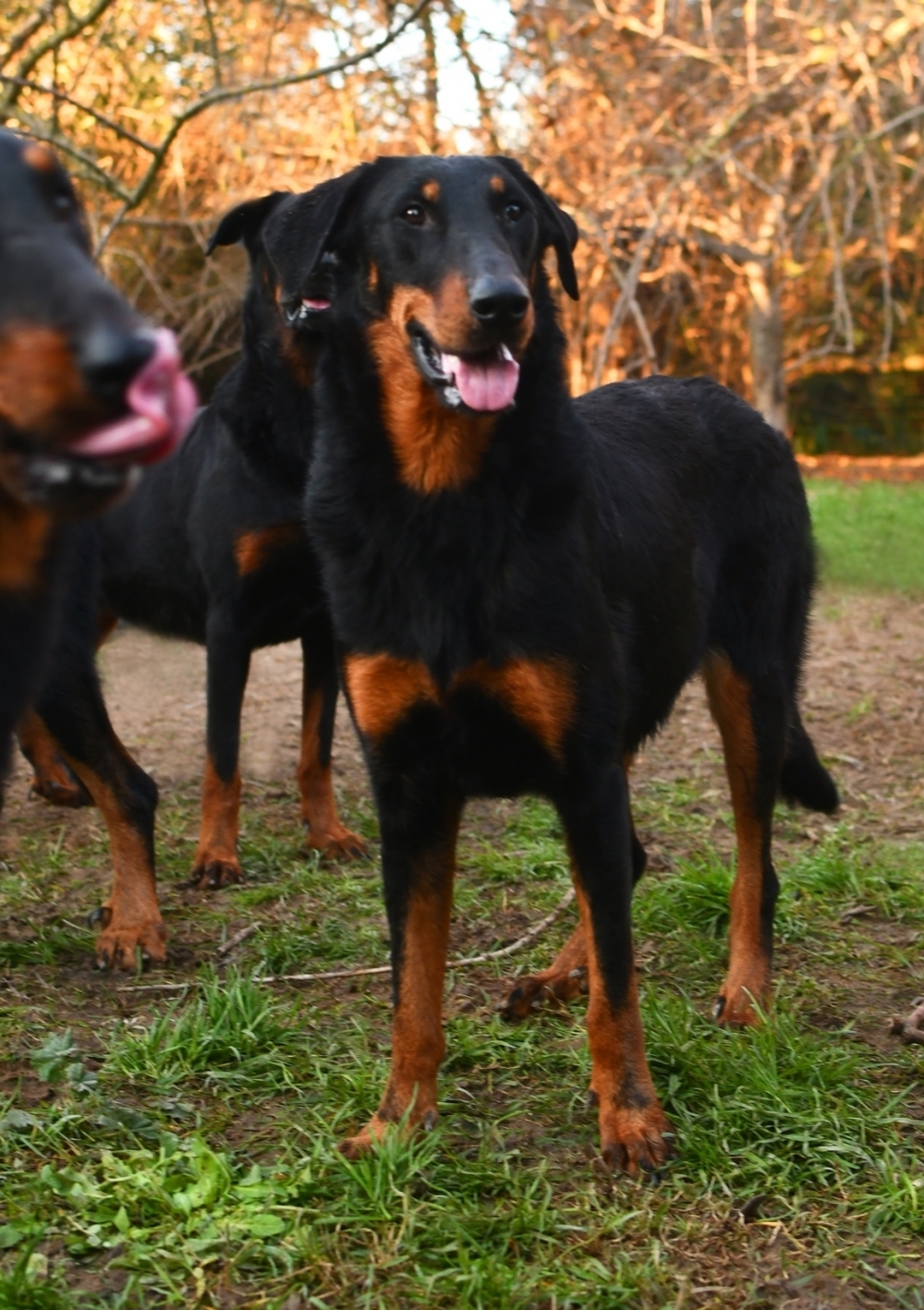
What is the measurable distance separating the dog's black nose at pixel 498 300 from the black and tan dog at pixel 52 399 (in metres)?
0.92

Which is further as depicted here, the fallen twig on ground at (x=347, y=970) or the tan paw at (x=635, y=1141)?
the fallen twig on ground at (x=347, y=970)

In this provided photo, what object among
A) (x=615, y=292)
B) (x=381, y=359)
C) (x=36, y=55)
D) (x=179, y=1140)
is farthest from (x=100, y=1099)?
(x=615, y=292)

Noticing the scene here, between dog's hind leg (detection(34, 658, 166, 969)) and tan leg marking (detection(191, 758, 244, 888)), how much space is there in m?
0.55

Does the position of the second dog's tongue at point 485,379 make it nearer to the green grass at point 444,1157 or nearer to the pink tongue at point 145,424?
the pink tongue at point 145,424

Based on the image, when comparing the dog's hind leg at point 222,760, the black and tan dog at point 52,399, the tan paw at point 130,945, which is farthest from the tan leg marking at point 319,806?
the black and tan dog at point 52,399

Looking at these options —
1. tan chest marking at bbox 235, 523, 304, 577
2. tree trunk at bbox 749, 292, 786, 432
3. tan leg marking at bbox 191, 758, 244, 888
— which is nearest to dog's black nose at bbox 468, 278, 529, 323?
tan chest marking at bbox 235, 523, 304, 577

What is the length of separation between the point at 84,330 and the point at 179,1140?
2.07 metres

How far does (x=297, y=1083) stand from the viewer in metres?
3.58

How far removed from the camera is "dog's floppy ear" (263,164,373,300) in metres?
3.37

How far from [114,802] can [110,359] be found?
119 inches

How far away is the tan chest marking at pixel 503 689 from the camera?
10.1ft

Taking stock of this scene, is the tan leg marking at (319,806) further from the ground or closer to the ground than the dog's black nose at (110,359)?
closer to the ground

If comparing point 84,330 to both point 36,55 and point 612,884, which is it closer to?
point 612,884

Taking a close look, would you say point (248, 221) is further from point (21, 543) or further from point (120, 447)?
point (120, 447)
